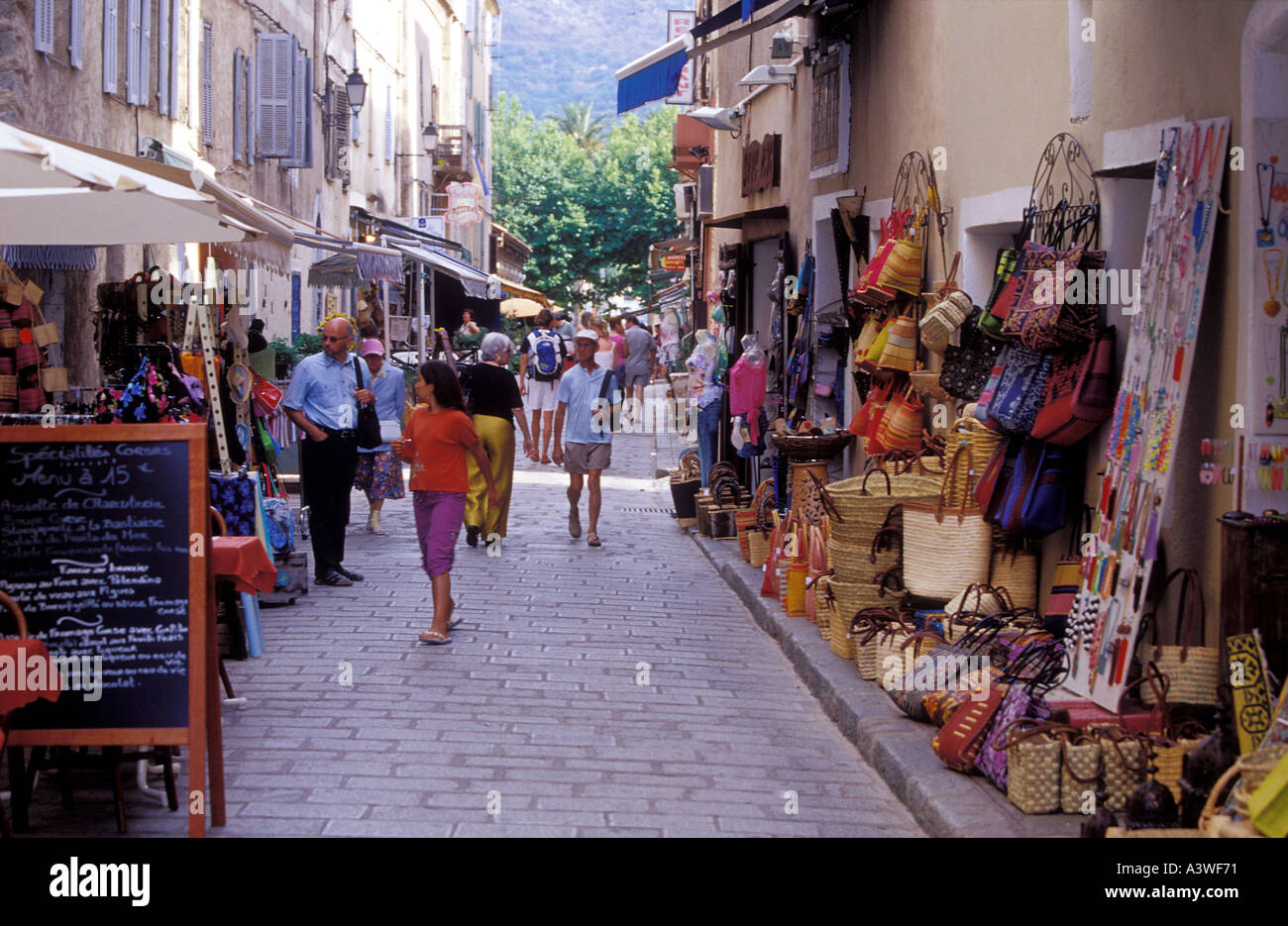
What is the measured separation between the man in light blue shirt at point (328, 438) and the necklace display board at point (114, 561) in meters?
5.55

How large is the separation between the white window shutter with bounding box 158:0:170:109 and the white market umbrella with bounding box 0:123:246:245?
929 centimetres

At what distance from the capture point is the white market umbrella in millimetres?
A: 5301

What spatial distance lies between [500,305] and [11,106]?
107 ft

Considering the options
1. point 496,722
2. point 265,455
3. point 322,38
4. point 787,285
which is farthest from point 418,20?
point 496,722

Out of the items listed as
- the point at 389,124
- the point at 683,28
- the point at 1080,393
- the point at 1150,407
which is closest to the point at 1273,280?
the point at 1150,407

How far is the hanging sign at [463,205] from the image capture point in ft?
118

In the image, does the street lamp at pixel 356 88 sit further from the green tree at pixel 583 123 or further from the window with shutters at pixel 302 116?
the green tree at pixel 583 123

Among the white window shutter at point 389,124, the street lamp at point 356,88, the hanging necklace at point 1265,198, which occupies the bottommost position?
the hanging necklace at point 1265,198

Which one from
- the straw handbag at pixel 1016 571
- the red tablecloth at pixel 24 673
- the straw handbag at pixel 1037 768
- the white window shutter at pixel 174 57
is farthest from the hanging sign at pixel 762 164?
the red tablecloth at pixel 24 673

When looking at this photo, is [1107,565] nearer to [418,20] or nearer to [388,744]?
[388,744]

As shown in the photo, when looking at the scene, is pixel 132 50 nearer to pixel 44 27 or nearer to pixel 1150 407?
pixel 44 27

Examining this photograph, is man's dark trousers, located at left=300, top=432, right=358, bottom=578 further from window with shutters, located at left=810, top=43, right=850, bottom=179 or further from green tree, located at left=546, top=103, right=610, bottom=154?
green tree, located at left=546, top=103, right=610, bottom=154

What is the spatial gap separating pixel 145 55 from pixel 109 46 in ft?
3.52

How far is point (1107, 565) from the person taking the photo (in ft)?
19.7
